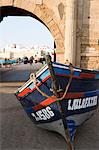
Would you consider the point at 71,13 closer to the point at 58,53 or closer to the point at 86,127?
the point at 58,53

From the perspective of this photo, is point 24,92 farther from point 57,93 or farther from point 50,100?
point 57,93

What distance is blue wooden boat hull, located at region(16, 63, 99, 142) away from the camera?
6184 mm

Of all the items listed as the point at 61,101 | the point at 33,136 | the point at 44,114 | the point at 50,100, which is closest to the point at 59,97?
the point at 61,101

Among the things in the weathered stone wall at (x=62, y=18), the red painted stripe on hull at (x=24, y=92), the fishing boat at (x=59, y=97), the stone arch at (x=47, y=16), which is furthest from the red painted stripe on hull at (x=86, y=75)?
the stone arch at (x=47, y=16)

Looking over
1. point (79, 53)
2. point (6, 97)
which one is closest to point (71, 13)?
point (79, 53)

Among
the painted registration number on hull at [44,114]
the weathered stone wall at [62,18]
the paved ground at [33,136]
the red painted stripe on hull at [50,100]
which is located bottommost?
the paved ground at [33,136]

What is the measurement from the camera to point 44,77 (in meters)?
6.19

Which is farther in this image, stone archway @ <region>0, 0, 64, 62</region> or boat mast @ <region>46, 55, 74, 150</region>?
stone archway @ <region>0, 0, 64, 62</region>

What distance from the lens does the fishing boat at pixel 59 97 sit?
6.11 metres

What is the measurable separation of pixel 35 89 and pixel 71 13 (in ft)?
25.5

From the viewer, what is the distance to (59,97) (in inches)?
240

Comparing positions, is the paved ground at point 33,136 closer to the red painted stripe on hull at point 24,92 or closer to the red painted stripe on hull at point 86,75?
the red painted stripe on hull at point 24,92

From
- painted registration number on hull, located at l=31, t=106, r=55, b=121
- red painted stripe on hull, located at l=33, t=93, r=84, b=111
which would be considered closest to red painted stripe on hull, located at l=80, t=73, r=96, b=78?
red painted stripe on hull, located at l=33, t=93, r=84, b=111

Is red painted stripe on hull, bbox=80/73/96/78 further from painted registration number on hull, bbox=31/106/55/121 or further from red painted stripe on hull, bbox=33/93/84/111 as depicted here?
painted registration number on hull, bbox=31/106/55/121
